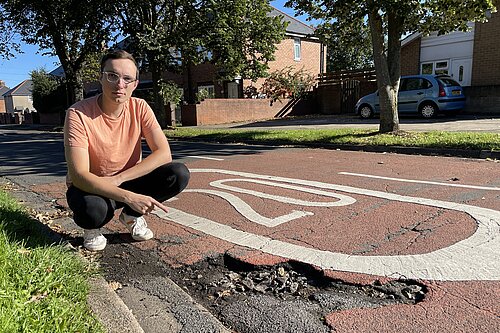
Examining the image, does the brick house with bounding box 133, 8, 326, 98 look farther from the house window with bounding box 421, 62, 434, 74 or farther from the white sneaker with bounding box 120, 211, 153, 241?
the white sneaker with bounding box 120, 211, 153, 241

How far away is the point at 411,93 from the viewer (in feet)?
58.2

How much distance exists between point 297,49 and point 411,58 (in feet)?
34.0

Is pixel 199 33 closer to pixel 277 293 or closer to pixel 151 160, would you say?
pixel 151 160

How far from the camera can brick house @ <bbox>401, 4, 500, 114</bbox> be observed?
18.9 meters

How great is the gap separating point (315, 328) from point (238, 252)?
1218mm

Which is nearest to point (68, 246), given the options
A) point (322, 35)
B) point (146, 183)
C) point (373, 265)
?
point (146, 183)

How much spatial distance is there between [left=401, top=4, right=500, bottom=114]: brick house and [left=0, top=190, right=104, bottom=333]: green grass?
748 inches

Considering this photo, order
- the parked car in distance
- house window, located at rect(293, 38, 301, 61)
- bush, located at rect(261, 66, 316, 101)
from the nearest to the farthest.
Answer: the parked car in distance < bush, located at rect(261, 66, 316, 101) < house window, located at rect(293, 38, 301, 61)

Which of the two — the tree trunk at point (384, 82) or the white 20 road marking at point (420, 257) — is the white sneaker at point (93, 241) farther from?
the tree trunk at point (384, 82)

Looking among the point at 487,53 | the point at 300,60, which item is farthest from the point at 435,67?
the point at 300,60

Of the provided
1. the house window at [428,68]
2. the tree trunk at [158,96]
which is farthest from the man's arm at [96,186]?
the house window at [428,68]

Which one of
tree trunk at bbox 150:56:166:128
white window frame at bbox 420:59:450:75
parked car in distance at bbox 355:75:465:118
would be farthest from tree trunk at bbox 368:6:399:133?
white window frame at bbox 420:59:450:75

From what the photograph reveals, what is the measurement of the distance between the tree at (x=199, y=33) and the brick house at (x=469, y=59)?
8.21 m

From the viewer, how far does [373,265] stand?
3.03 meters
